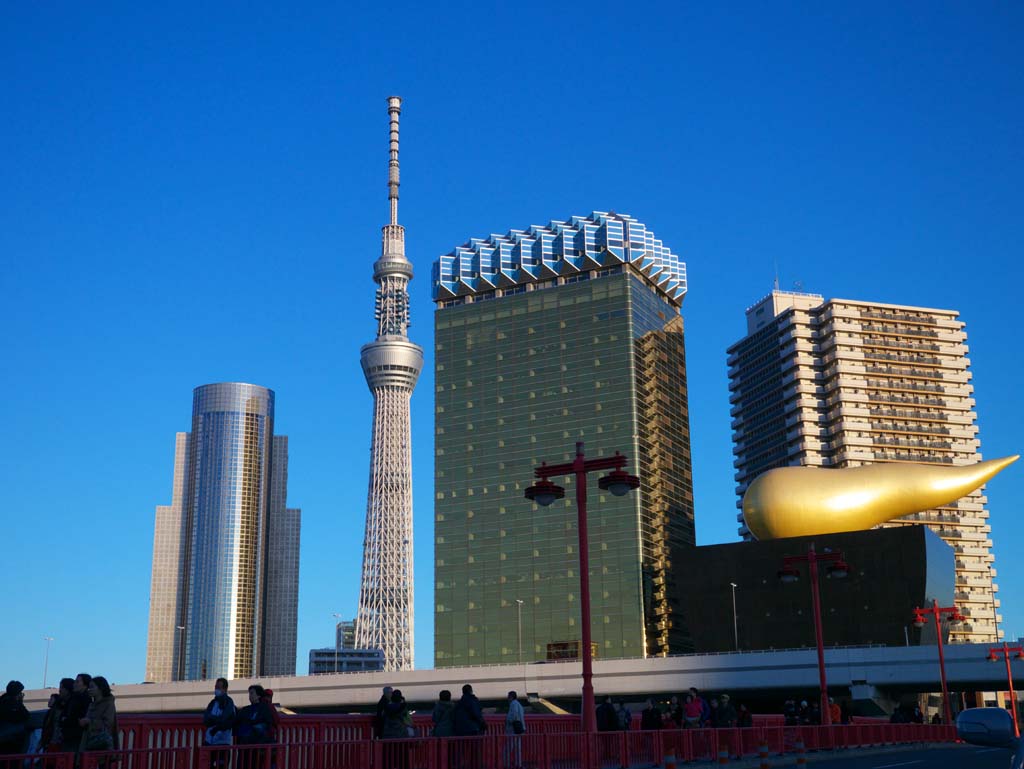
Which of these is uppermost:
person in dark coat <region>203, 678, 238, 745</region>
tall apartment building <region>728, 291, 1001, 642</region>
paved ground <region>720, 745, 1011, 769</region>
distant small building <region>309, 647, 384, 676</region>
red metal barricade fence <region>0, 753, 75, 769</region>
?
tall apartment building <region>728, 291, 1001, 642</region>

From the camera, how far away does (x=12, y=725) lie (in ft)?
52.7

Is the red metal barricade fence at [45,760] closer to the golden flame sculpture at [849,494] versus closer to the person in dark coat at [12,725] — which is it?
the person in dark coat at [12,725]

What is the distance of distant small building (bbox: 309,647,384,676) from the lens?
170375 millimetres

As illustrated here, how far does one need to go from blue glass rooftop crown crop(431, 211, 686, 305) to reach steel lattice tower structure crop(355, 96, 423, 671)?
503 inches

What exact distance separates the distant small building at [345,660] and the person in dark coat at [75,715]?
15510 cm

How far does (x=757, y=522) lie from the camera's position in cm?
10119

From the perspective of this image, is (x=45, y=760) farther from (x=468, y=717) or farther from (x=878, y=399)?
(x=878, y=399)

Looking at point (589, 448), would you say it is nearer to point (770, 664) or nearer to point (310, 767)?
point (770, 664)

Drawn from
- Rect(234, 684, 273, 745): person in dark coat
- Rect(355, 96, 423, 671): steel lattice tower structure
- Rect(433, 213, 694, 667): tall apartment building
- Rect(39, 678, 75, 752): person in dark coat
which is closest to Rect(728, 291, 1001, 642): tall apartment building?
Rect(433, 213, 694, 667): tall apartment building

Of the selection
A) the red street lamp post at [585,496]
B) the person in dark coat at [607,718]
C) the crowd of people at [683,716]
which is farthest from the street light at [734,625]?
the red street lamp post at [585,496]

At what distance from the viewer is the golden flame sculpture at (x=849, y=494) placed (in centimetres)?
9744

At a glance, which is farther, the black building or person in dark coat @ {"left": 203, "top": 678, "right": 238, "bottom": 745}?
the black building

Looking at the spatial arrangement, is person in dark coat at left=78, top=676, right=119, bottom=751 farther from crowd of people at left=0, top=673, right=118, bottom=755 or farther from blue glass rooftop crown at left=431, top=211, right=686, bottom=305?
blue glass rooftop crown at left=431, top=211, right=686, bottom=305

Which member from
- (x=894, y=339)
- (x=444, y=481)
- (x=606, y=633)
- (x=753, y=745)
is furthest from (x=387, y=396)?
(x=753, y=745)
